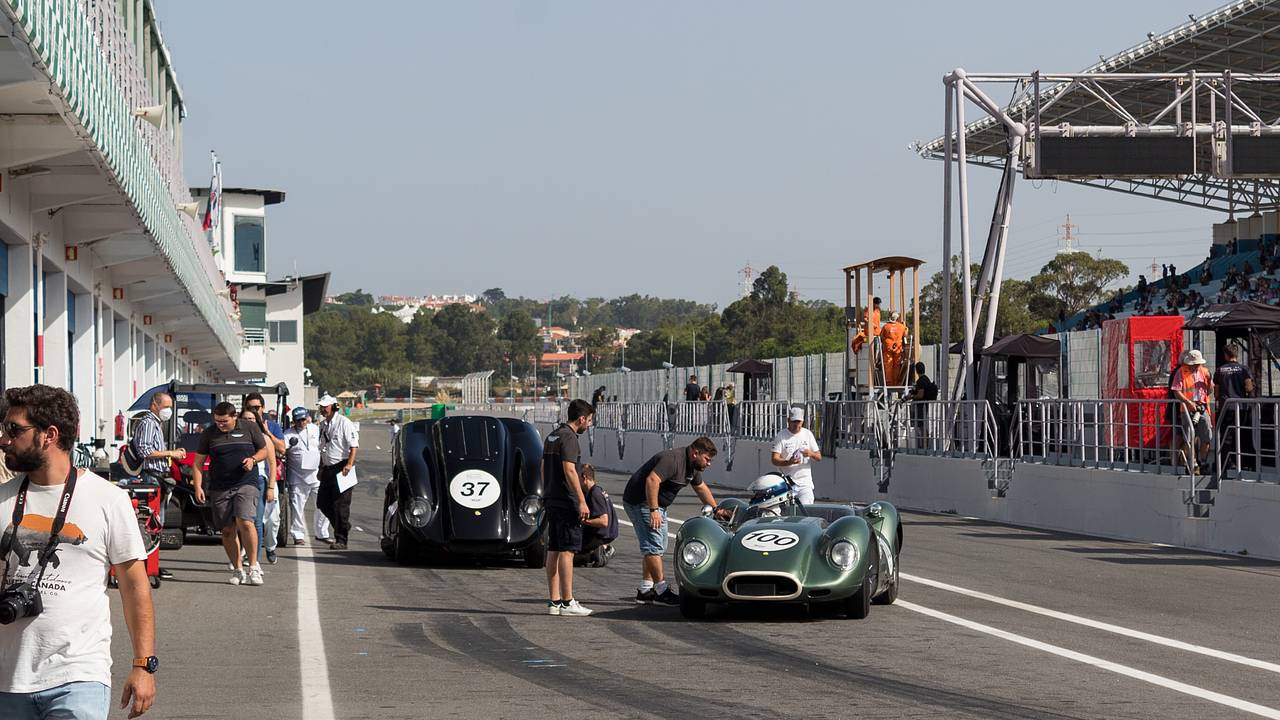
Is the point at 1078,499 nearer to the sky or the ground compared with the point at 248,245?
nearer to the ground

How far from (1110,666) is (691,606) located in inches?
136

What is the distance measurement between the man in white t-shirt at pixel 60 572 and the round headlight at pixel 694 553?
24.4 ft

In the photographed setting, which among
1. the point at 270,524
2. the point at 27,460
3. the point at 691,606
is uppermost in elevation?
the point at 27,460

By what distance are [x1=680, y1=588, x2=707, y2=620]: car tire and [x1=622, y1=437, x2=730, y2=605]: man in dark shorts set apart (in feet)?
2.11

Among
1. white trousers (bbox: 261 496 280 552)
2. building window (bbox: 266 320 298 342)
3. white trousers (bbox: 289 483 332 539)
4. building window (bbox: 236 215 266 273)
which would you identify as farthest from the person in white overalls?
building window (bbox: 266 320 298 342)

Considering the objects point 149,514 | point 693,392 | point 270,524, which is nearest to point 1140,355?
point 270,524

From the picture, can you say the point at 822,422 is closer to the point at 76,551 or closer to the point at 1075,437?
the point at 1075,437

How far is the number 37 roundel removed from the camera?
16.5 m

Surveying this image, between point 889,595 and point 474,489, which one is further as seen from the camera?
point 474,489

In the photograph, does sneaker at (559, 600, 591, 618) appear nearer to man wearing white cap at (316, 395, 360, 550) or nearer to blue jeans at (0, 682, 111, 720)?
man wearing white cap at (316, 395, 360, 550)

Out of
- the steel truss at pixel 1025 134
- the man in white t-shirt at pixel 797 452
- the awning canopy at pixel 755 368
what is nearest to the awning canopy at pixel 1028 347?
the steel truss at pixel 1025 134

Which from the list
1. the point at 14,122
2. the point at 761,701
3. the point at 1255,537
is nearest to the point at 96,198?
the point at 14,122

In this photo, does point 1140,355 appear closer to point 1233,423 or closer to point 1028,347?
point 1028,347

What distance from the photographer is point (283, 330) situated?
10306cm
